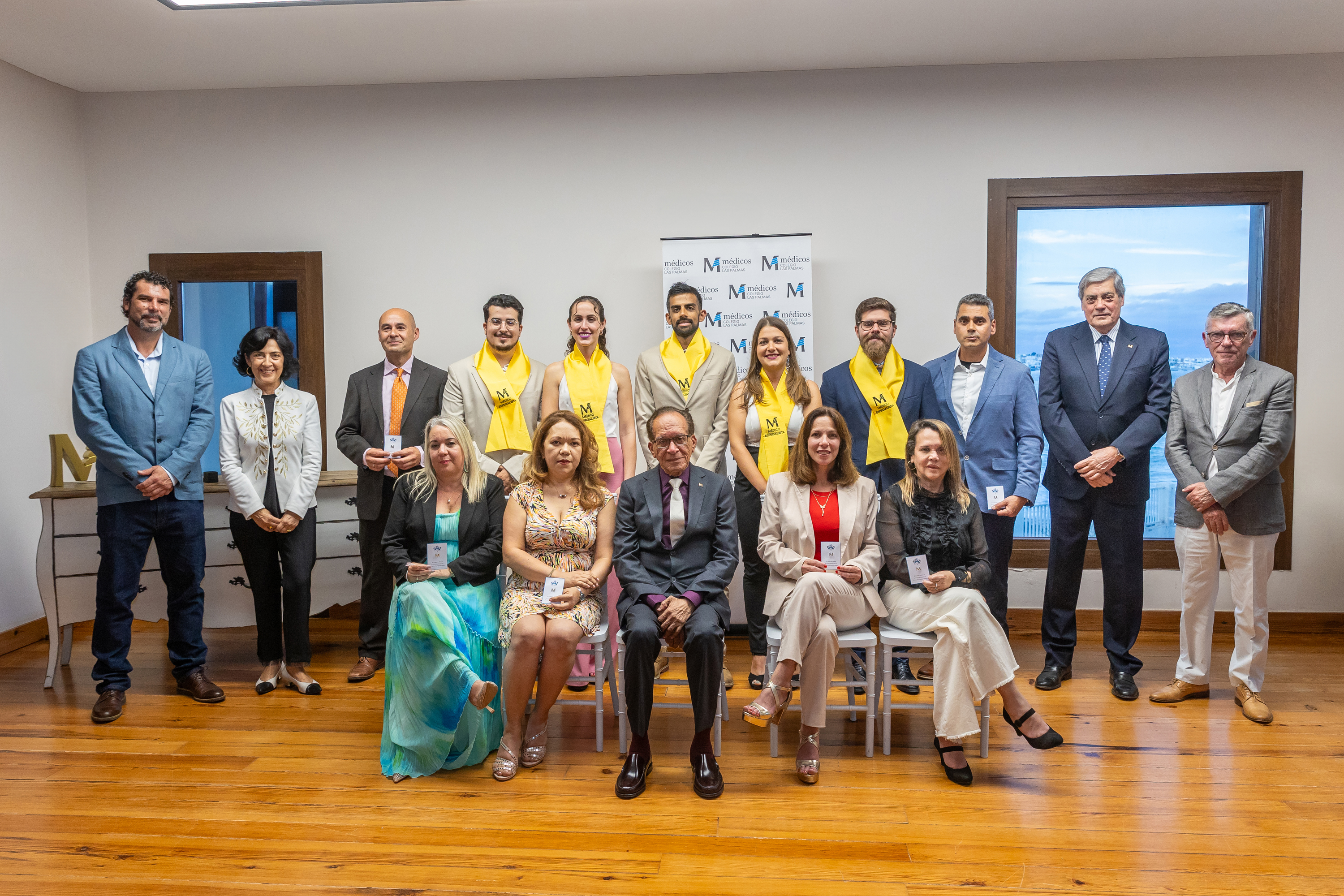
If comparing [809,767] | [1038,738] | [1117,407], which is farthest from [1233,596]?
[809,767]

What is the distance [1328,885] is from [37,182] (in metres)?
6.75

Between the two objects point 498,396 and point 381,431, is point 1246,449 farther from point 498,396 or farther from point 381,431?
point 381,431

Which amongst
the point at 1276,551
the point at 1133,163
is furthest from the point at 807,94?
the point at 1276,551

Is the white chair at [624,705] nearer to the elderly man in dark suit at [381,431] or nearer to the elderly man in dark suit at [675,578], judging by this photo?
the elderly man in dark suit at [675,578]

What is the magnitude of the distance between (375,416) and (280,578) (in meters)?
0.90

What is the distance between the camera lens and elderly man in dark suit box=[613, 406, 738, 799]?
2.96 m

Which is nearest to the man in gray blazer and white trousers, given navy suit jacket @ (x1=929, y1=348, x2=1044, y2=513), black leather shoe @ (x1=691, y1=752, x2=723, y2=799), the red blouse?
navy suit jacket @ (x1=929, y1=348, x2=1044, y2=513)

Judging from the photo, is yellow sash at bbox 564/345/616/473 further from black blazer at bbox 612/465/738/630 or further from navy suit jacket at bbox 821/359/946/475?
navy suit jacket at bbox 821/359/946/475

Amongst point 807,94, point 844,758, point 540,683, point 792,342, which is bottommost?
point 844,758

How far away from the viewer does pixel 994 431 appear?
388 centimetres

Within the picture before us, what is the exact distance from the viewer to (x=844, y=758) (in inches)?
127

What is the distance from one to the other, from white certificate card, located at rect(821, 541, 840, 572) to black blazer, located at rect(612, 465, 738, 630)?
348 mm

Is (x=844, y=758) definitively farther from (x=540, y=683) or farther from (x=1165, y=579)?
(x=1165, y=579)

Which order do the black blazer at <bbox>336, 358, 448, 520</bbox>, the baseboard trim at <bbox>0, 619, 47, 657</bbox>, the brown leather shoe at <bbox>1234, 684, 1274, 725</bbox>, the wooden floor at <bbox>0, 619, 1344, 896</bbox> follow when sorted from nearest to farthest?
the wooden floor at <bbox>0, 619, 1344, 896</bbox> < the brown leather shoe at <bbox>1234, 684, 1274, 725</bbox> < the black blazer at <bbox>336, 358, 448, 520</bbox> < the baseboard trim at <bbox>0, 619, 47, 657</bbox>
